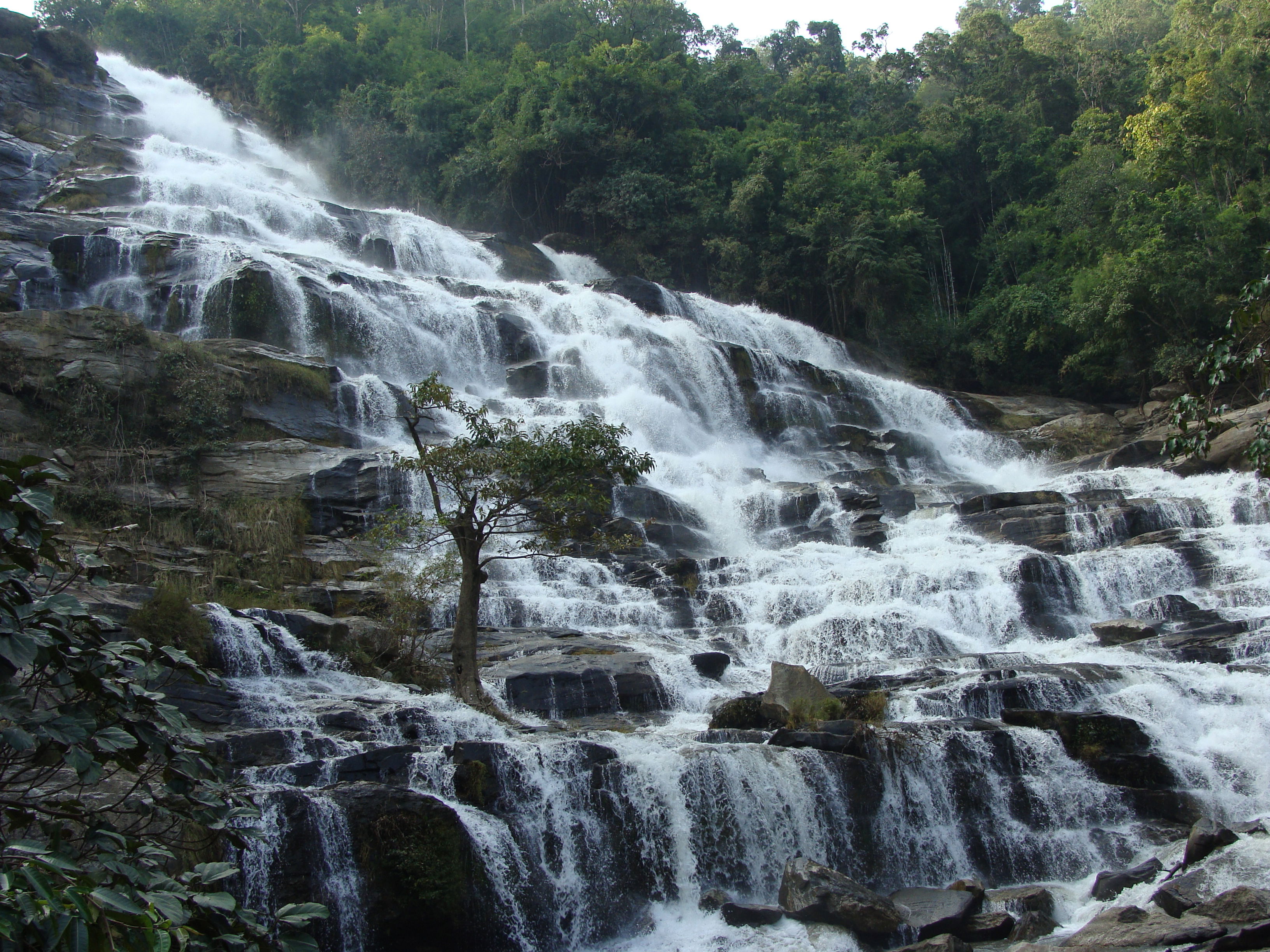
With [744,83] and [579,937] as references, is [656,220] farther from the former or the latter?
[579,937]

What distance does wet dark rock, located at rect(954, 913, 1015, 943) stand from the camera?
27.5 ft

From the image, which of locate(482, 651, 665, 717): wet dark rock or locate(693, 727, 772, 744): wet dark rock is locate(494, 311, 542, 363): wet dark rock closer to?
locate(482, 651, 665, 717): wet dark rock

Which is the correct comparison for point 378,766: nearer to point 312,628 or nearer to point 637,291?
point 312,628

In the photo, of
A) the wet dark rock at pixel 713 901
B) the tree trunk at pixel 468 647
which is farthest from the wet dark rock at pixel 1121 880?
the tree trunk at pixel 468 647

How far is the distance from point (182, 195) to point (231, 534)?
19395 millimetres

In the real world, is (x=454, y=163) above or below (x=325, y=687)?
above

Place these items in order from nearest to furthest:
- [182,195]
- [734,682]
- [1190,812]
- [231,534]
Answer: [1190,812] → [734,682] → [231,534] → [182,195]

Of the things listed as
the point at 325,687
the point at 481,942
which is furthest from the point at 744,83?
the point at 481,942

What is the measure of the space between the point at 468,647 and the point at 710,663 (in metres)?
3.80

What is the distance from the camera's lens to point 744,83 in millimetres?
48438

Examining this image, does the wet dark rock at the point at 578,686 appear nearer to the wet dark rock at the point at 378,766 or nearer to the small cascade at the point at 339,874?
the wet dark rock at the point at 378,766

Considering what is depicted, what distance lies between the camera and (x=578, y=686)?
12750 mm

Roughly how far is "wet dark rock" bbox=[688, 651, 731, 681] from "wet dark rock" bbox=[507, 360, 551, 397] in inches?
492

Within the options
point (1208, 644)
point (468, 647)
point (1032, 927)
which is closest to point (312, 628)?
point (468, 647)
